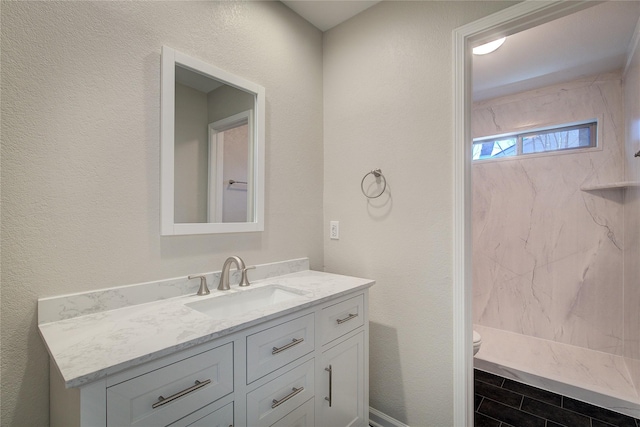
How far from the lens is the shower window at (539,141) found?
8.57 feet

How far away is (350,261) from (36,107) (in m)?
1.60

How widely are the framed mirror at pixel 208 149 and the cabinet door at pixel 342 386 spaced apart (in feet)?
2.49

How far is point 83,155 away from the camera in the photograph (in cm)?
106

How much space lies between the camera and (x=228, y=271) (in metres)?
1.41

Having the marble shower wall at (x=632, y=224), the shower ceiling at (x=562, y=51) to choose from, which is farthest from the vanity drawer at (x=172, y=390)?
the marble shower wall at (x=632, y=224)

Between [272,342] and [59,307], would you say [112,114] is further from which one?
[272,342]

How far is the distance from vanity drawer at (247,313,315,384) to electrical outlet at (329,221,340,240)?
781 millimetres

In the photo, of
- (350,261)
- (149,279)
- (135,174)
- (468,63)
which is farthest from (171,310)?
(468,63)

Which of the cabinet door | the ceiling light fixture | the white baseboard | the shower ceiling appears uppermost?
the shower ceiling

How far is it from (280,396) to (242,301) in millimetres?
462

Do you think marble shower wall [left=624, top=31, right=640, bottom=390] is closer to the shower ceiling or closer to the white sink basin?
the shower ceiling

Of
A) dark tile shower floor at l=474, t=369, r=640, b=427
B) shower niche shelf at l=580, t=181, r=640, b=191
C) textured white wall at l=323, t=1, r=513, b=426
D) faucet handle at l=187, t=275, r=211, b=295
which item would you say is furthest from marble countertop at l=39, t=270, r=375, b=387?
shower niche shelf at l=580, t=181, r=640, b=191

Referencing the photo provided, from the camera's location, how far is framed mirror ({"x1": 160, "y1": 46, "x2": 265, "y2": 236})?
1261 millimetres

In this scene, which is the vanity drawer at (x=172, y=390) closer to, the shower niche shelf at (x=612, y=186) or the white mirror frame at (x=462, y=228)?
the white mirror frame at (x=462, y=228)
